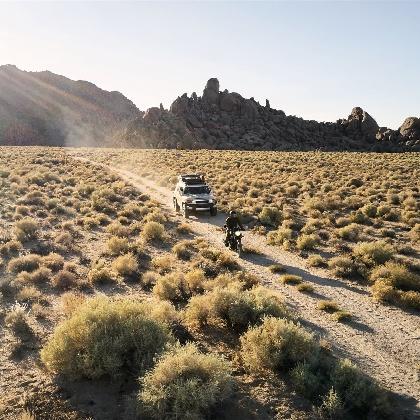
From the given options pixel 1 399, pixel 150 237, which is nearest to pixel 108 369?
pixel 1 399

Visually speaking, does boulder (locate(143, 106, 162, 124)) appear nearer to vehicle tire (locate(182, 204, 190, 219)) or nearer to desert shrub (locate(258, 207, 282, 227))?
vehicle tire (locate(182, 204, 190, 219))

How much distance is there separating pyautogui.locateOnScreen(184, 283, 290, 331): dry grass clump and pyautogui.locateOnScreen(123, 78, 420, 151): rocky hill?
95820mm

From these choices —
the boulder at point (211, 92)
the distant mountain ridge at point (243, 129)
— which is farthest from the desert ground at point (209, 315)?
the boulder at point (211, 92)

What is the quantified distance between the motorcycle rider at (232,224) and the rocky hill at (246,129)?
292 feet

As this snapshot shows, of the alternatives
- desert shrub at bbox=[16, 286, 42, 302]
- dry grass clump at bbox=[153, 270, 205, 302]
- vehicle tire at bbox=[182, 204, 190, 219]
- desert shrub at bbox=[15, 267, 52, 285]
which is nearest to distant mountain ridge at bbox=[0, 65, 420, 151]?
vehicle tire at bbox=[182, 204, 190, 219]

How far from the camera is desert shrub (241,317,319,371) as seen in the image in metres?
8.16

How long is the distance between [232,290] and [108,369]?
3843mm

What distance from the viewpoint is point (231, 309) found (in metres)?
9.98

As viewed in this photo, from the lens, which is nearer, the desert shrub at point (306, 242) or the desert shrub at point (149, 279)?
the desert shrub at point (149, 279)

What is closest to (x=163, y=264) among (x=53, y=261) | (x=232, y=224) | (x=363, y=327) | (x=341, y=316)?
(x=232, y=224)

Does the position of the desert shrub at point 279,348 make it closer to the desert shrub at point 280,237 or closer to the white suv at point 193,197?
the desert shrub at point 280,237

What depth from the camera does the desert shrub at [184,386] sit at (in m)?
6.71

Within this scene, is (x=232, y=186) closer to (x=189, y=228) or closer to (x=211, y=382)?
(x=189, y=228)

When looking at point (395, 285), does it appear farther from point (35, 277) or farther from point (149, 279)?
point (35, 277)
